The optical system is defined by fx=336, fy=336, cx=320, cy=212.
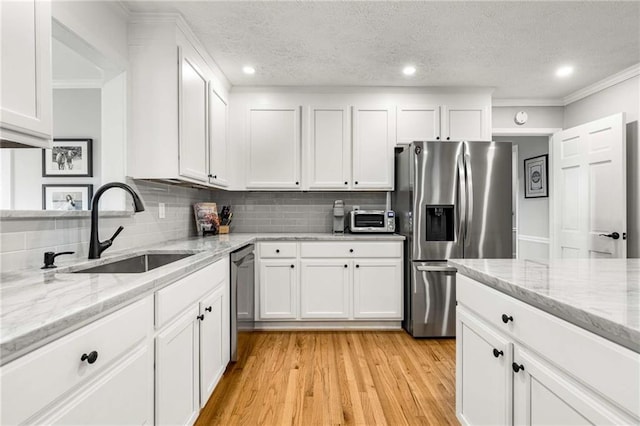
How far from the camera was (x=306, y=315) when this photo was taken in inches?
127

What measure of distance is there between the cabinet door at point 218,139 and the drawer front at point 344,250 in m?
1.01

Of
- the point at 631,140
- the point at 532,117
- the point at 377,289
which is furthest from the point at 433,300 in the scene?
the point at 532,117

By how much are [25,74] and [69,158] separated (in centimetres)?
137

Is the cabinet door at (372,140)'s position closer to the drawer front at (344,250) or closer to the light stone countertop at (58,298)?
the drawer front at (344,250)

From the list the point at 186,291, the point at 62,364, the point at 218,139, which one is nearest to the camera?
the point at 62,364

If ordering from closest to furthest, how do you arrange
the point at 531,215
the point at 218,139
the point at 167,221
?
the point at 167,221
the point at 218,139
the point at 531,215

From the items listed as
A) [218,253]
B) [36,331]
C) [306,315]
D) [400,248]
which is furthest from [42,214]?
[400,248]

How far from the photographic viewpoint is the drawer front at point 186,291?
1309 mm

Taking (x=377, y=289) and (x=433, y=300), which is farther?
(x=377, y=289)

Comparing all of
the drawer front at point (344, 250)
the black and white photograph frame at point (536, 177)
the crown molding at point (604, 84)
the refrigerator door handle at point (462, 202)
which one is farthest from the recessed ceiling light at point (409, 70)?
the black and white photograph frame at point (536, 177)

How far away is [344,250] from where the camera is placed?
322 cm

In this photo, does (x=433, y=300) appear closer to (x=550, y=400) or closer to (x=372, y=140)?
(x=372, y=140)

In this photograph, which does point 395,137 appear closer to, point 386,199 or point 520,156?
point 386,199

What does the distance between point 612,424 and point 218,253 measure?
182cm
